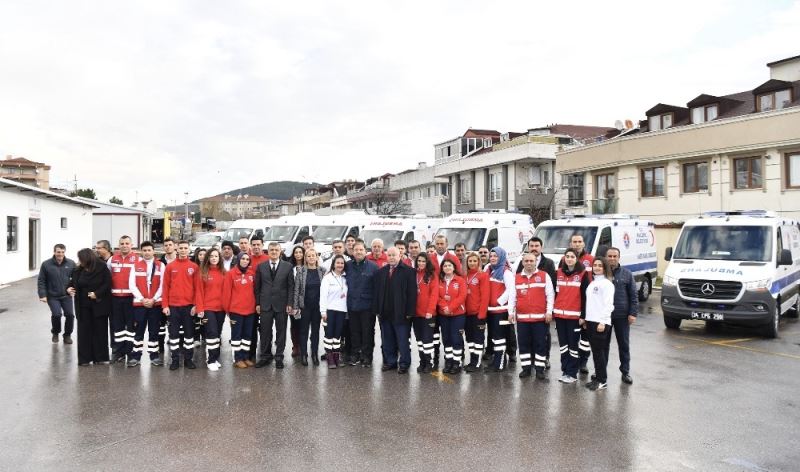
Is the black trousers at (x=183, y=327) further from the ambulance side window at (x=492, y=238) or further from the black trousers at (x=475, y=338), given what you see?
the ambulance side window at (x=492, y=238)

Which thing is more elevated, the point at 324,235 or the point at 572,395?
the point at 324,235

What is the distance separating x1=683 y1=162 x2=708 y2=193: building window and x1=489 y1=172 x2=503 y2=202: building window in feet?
57.0

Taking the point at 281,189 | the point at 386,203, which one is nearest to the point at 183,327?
the point at 386,203

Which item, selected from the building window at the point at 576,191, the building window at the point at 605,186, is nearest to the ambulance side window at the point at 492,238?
the building window at the point at 605,186

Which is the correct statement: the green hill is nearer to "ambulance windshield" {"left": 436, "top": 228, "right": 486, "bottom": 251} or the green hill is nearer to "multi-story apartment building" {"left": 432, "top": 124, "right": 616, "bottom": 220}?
"multi-story apartment building" {"left": 432, "top": 124, "right": 616, "bottom": 220}

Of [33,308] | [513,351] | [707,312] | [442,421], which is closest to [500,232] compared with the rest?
[707,312]

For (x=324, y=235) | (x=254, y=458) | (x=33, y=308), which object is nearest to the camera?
(x=254, y=458)

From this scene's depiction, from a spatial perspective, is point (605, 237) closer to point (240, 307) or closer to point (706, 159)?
point (240, 307)

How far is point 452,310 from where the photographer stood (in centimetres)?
858

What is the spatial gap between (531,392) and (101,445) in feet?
15.9

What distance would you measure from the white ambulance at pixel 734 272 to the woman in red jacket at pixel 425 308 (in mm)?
6085

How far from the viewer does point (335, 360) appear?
903 centimetres

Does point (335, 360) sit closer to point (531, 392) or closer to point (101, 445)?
point (531, 392)

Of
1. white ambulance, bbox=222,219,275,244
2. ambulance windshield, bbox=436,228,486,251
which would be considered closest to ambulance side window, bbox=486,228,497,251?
ambulance windshield, bbox=436,228,486,251
